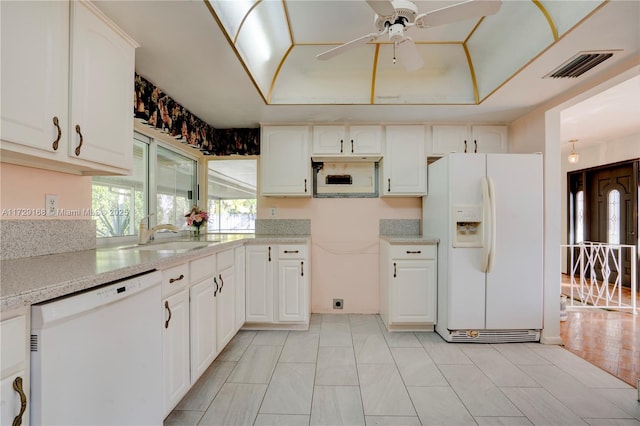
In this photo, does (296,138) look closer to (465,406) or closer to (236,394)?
(236,394)

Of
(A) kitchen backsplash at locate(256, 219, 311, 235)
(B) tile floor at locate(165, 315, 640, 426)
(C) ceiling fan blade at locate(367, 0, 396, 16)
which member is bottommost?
(B) tile floor at locate(165, 315, 640, 426)

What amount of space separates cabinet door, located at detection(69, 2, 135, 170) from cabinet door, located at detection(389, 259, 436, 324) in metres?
2.46

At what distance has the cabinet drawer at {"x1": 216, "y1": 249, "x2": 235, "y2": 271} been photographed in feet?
7.18

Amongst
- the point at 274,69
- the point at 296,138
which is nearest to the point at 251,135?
the point at 296,138

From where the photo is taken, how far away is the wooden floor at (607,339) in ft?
7.23

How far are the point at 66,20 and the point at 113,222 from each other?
51.9 inches

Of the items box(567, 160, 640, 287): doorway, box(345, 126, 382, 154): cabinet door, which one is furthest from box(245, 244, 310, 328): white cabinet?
box(567, 160, 640, 287): doorway

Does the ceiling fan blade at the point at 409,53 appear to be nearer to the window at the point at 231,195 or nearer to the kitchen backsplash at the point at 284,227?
the kitchen backsplash at the point at 284,227

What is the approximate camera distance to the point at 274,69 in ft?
8.34

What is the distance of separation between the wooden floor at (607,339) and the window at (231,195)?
3481 mm

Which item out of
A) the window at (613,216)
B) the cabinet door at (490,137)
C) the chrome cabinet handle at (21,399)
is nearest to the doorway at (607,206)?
the window at (613,216)

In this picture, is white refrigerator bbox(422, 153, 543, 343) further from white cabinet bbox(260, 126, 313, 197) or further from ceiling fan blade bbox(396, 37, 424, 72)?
white cabinet bbox(260, 126, 313, 197)

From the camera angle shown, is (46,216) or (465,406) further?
(465,406)

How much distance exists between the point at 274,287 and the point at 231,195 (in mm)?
1394
